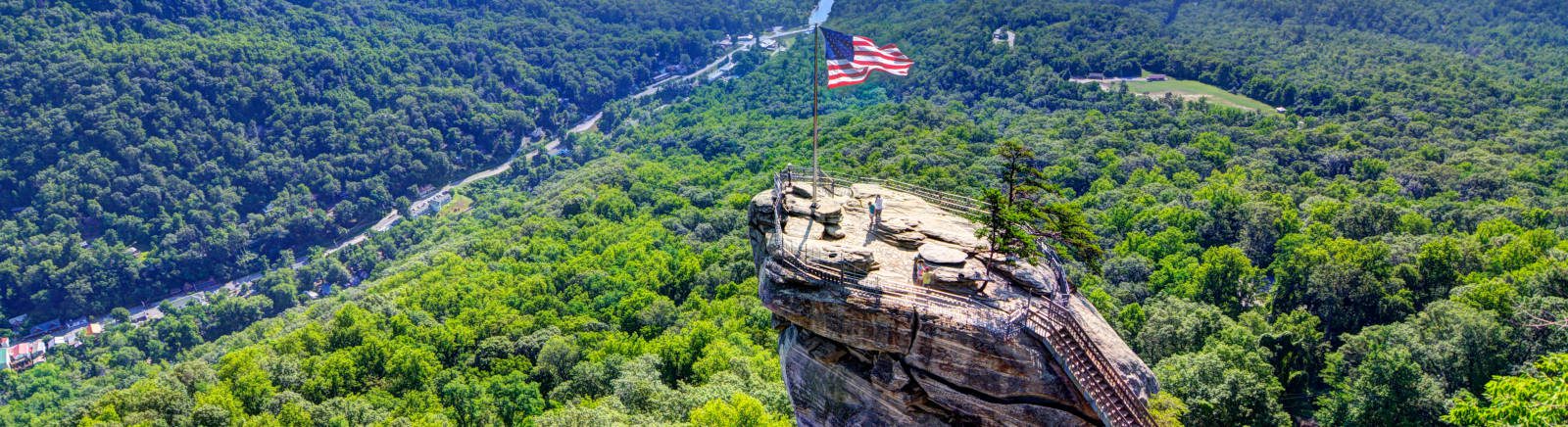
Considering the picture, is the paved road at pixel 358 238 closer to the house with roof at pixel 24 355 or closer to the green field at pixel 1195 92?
the house with roof at pixel 24 355

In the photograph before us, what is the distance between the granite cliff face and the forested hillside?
135 meters

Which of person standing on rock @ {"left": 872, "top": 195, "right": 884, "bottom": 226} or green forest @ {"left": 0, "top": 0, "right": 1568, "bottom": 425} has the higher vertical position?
person standing on rock @ {"left": 872, "top": 195, "right": 884, "bottom": 226}

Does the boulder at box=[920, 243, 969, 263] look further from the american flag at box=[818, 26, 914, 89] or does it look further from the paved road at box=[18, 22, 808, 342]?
the paved road at box=[18, 22, 808, 342]

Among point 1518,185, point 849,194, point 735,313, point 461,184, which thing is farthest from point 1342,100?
point 461,184

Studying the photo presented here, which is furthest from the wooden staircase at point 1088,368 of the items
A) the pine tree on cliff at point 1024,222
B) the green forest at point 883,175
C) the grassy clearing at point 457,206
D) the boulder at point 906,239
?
the grassy clearing at point 457,206

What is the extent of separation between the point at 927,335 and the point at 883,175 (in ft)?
196

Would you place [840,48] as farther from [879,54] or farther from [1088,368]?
[1088,368]

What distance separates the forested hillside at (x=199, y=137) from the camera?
133m

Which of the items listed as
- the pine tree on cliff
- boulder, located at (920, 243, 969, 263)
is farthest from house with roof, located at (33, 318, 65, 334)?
Answer: the pine tree on cliff

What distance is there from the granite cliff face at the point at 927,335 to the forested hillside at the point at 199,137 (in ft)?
443

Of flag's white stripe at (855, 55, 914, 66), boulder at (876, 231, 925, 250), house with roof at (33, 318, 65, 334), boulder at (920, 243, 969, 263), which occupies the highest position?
flag's white stripe at (855, 55, 914, 66)

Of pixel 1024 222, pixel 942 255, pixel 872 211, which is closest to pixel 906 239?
pixel 942 255

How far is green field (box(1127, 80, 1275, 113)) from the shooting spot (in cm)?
12064

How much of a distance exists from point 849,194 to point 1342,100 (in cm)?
10013
